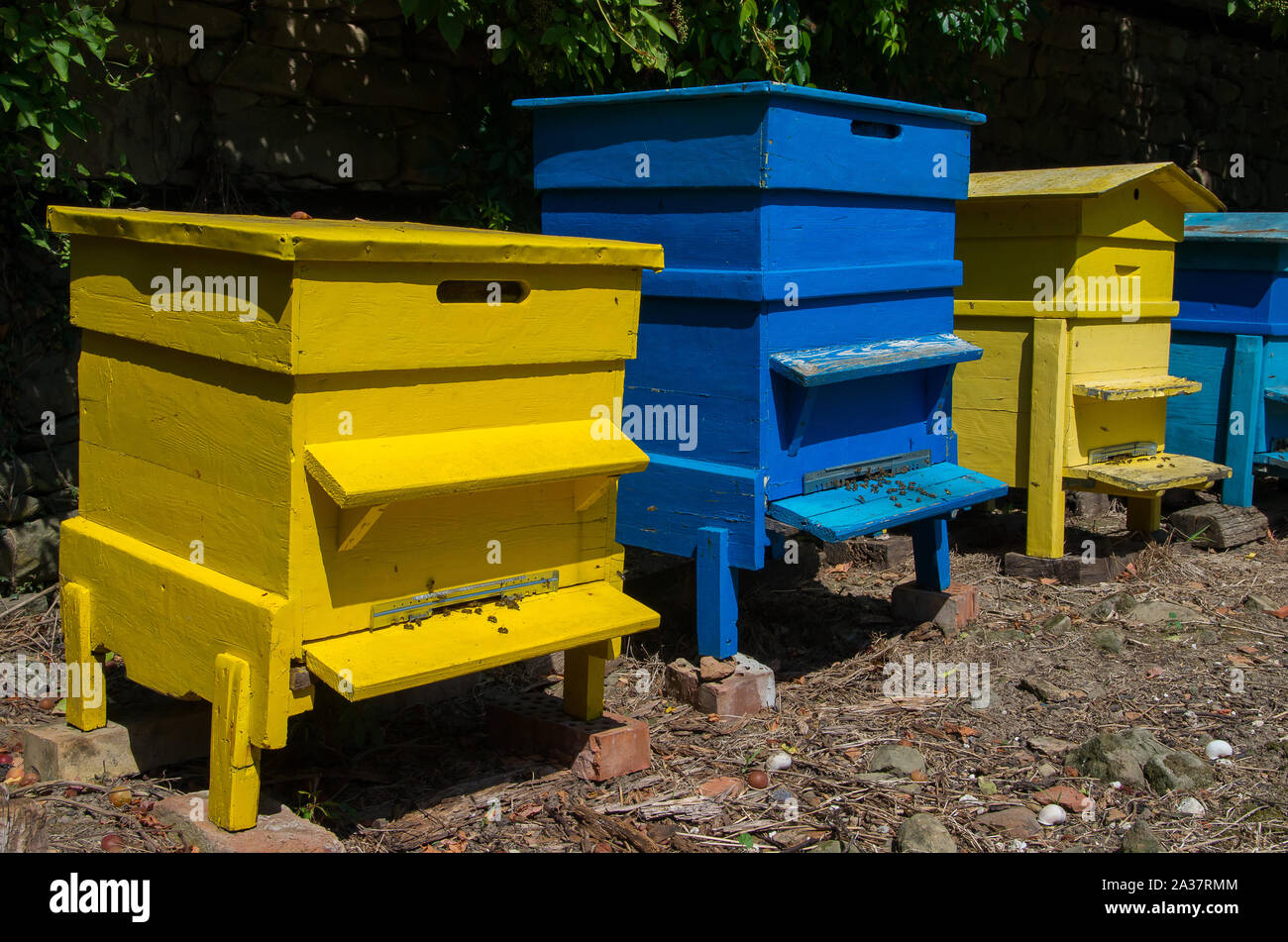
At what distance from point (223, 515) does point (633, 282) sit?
1.11 metres

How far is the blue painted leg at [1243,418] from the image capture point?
597 cm

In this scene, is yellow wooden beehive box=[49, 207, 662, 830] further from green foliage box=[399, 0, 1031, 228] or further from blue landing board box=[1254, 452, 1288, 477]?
blue landing board box=[1254, 452, 1288, 477]

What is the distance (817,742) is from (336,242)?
217 cm

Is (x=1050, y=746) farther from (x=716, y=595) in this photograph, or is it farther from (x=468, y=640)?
(x=468, y=640)

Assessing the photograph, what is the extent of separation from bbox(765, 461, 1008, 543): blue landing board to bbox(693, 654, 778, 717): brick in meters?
0.52

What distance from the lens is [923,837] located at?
3082 millimetres

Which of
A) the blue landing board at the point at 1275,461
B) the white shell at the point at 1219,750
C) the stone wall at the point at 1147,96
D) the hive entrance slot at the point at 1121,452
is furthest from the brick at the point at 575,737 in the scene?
the stone wall at the point at 1147,96

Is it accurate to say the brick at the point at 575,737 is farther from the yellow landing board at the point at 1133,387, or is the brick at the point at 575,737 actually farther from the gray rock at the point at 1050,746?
the yellow landing board at the point at 1133,387

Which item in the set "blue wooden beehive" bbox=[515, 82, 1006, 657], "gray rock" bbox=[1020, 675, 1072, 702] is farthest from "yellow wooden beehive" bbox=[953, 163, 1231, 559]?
"gray rock" bbox=[1020, 675, 1072, 702]

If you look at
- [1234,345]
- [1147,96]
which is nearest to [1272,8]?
[1147,96]

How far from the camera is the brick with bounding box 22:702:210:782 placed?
320 cm

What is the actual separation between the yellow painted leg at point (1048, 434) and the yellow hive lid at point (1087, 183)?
514 mm

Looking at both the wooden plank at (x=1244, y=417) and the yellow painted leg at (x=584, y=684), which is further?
the wooden plank at (x=1244, y=417)
